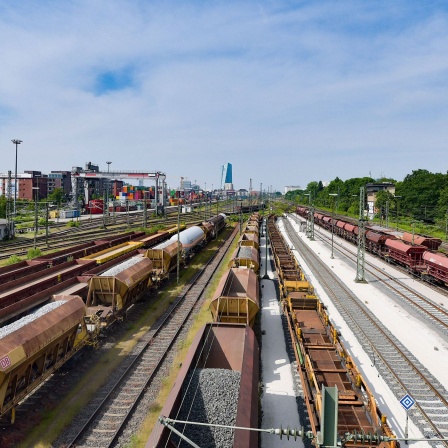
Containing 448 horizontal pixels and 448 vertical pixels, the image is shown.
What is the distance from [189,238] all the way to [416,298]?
2205 centimetres

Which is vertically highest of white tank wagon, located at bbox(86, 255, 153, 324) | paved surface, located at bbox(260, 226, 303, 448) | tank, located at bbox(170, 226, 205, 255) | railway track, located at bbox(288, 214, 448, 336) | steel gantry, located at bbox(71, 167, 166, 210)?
steel gantry, located at bbox(71, 167, 166, 210)

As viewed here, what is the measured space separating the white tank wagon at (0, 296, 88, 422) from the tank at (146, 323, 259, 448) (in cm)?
519

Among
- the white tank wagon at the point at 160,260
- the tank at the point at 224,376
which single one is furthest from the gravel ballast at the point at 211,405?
the white tank wagon at the point at 160,260

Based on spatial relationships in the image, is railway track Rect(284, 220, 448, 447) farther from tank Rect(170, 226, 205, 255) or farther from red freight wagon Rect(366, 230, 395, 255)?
red freight wagon Rect(366, 230, 395, 255)

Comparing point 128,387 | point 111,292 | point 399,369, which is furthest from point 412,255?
point 128,387

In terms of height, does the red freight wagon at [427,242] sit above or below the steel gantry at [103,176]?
below

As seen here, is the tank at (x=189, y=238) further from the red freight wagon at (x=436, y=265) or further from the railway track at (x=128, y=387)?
the red freight wagon at (x=436, y=265)

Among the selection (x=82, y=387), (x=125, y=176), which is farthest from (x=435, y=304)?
(x=125, y=176)

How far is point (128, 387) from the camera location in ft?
46.7

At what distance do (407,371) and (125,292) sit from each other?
1473 centimetres

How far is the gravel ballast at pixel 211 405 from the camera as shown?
919 centimetres

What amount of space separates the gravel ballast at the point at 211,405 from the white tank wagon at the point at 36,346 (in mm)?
5448

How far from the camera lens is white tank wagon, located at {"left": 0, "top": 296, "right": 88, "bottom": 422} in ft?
36.2

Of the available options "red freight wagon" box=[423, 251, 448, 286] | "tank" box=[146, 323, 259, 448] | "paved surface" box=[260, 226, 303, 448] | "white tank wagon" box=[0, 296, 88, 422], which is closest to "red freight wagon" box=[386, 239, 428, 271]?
"red freight wagon" box=[423, 251, 448, 286]
